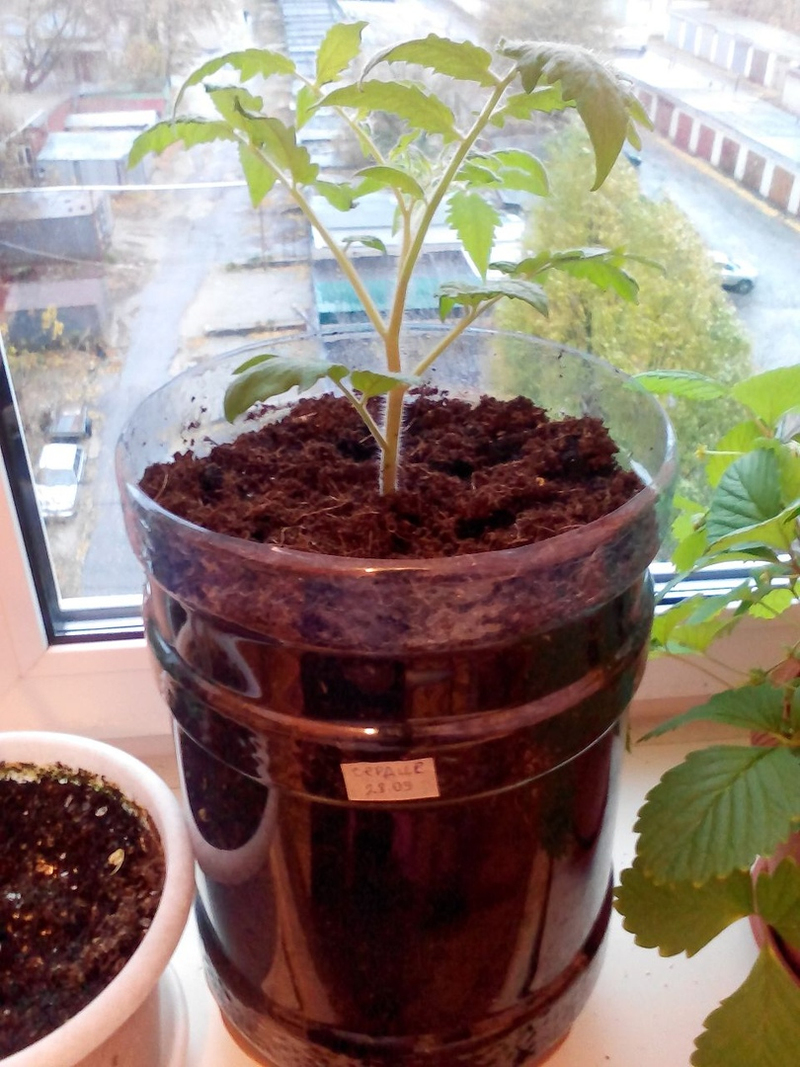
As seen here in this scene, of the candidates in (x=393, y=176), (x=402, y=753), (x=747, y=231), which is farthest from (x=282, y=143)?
(x=747, y=231)

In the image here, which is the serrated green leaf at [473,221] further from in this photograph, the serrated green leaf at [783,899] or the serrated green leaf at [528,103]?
the serrated green leaf at [783,899]

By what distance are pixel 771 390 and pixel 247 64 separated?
39 cm

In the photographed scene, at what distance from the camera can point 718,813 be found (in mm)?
490

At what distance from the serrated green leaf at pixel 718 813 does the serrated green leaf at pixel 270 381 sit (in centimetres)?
30

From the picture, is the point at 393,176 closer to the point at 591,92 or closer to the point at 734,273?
the point at 591,92

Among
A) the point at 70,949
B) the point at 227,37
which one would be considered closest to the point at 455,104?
the point at 227,37

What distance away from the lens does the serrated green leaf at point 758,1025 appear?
1.64 ft

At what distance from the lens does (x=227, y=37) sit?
65cm

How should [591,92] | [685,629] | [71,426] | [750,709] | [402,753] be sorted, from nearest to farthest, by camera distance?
[591,92]
[402,753]
[750,709]
[685,629]
[71,426]

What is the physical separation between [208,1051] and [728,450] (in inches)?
21.7

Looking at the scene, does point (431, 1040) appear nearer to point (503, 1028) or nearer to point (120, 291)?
point (503, 1028)

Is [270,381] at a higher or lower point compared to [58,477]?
higher

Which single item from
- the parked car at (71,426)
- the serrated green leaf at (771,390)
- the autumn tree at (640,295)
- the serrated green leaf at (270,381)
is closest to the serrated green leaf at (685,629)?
the serrated green leaf at (771,390)

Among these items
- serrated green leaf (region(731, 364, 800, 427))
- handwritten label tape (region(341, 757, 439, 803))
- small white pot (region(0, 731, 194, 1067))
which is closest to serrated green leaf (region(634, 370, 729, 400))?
serrated green leaf (region(731, 364, 800, 427))
